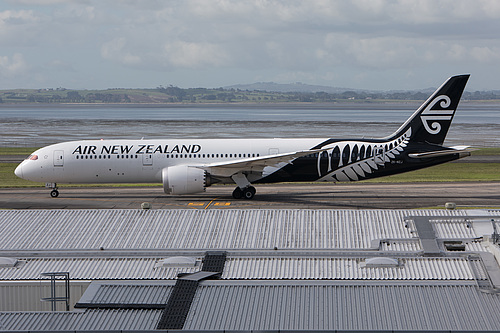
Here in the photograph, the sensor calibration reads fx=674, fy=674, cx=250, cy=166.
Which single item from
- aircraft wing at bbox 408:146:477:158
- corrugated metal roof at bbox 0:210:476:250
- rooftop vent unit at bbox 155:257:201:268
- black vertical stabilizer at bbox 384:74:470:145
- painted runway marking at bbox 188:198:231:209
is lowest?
rooftop vent unit at bbox 155:257:201:268

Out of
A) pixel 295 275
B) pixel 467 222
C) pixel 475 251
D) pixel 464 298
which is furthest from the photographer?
pixel 467 222

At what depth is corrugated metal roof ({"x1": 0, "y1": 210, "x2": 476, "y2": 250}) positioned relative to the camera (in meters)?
26.7

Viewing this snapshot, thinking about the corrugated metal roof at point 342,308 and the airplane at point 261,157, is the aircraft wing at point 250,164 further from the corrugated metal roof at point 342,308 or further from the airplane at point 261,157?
the corrugated metal roof at point 342,308

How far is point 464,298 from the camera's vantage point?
65.9 feet

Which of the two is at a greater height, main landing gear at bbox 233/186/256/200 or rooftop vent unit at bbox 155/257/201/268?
main landing gear at bbox 233/186/256/200

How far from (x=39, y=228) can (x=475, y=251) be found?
699 inches

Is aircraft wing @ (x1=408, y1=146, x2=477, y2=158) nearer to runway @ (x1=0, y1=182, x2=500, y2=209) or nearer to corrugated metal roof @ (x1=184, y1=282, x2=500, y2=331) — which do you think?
runway @ (x1=0, y1=182, x2=500, y2=209)

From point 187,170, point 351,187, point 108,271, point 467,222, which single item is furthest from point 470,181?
point 108,271

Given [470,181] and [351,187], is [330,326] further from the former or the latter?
[470,181]

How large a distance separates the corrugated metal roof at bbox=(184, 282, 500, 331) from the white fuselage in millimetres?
29004

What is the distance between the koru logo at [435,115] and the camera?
50719 mm

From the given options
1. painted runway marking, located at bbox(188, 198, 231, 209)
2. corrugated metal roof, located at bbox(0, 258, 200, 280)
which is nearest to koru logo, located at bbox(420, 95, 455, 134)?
painted runway marking, located at bbox(188, 198, 231, 209)

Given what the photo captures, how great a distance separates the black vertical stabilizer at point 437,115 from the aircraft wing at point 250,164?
26.0ft

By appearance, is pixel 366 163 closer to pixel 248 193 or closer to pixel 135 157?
pixel 248 193
